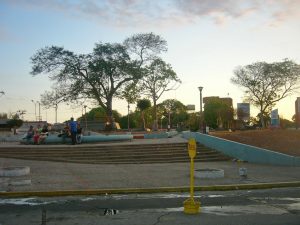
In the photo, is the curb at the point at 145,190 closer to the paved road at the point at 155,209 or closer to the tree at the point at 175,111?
the paved road at the point at 155,209

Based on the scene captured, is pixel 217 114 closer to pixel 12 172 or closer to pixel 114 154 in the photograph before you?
pixel 114 154

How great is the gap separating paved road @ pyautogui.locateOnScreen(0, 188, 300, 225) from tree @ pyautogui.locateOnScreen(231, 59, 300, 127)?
180 feet

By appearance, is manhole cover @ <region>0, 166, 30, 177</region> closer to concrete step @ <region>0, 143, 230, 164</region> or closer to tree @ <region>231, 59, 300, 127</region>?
concrete step @ <region>0, 143, 230, 164</region>

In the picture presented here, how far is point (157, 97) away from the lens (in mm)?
58594

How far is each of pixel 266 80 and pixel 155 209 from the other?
59213mm

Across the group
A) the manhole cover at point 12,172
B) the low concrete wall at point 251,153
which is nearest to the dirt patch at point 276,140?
the low concrete wall at point 251,153

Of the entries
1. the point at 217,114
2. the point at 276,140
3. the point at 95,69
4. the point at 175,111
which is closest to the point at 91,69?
the point at 95,69

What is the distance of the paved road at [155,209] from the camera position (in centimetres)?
909

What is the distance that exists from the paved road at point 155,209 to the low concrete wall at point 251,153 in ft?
32.2

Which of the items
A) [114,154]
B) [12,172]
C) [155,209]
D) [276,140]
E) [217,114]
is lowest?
[155,209]

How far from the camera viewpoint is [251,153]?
80.3 feet

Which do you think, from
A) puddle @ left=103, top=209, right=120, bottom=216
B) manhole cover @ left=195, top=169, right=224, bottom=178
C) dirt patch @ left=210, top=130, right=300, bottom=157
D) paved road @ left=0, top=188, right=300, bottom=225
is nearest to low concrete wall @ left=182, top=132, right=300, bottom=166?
dirt patch @ left=210, top=130, right=300, bottom=157

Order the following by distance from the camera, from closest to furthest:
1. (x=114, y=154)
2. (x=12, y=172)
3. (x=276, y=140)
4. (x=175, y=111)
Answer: (x=12, y=172), (x=114, y=154), (x=276, y=140), (x=175, y=111)

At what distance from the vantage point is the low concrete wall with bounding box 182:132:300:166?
23000mm
